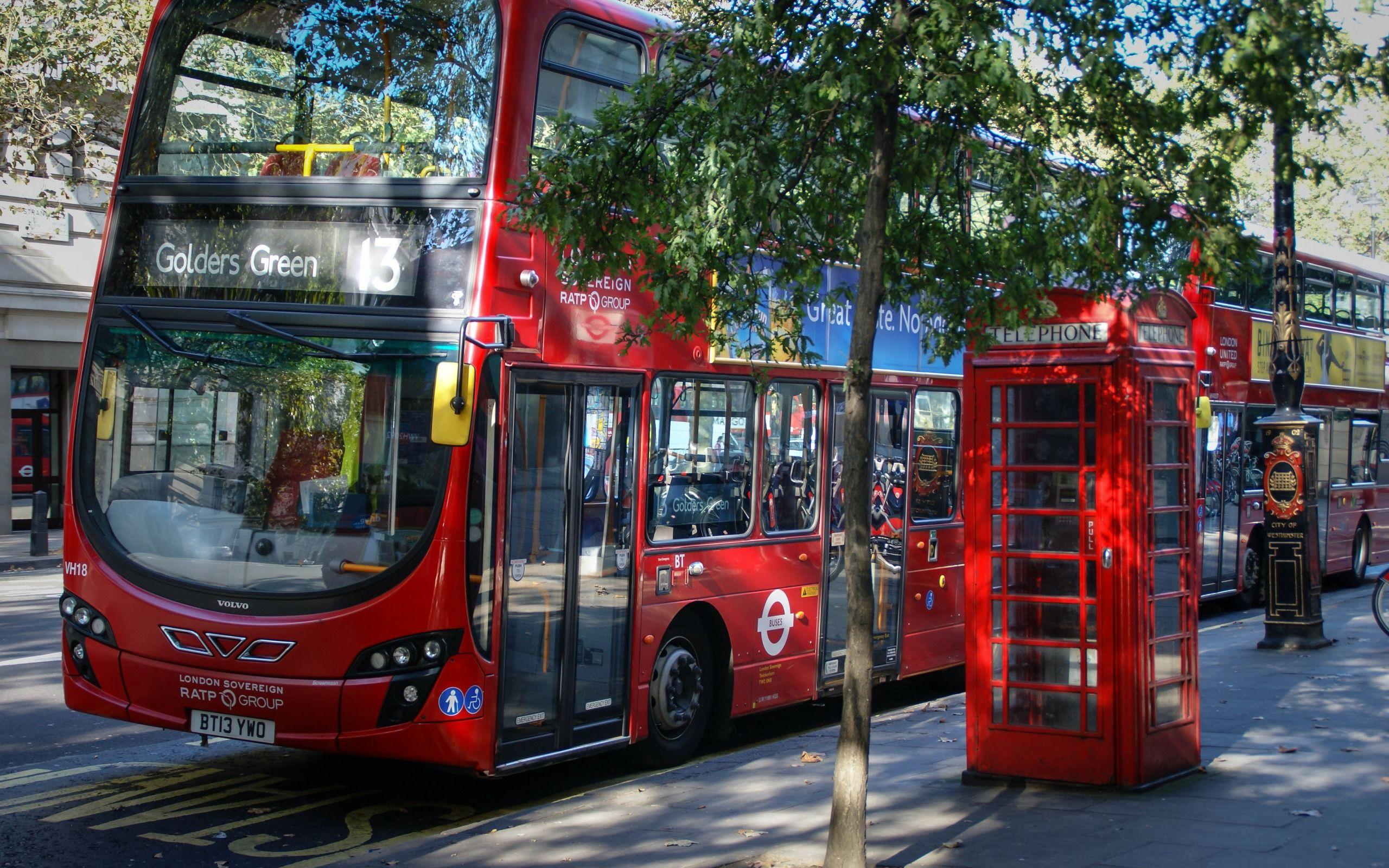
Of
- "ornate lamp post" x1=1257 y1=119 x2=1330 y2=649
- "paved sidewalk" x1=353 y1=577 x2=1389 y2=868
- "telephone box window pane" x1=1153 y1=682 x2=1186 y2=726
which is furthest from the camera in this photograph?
"ornate lamp post" x1=1257 y1=119 x2=1330 y2=649

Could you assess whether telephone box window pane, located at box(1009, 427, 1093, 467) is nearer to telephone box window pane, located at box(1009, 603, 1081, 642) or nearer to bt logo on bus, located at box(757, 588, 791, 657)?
telephone box window pane, located at box(1009, 603, 1081, 642)

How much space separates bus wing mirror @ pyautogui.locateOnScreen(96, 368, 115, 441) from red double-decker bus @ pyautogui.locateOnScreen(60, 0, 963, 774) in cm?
2

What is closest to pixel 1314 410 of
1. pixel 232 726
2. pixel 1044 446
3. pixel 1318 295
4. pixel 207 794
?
pixel 1318 295

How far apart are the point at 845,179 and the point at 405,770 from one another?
4.79m

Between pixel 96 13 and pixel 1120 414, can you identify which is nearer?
pixel 1120 414

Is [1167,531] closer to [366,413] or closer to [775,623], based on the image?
[775,623]

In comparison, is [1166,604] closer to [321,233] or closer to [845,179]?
[845,179]

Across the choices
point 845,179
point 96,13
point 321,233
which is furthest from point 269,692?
point 96,13

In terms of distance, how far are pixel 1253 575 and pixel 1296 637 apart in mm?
6812

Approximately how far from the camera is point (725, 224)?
6.55m

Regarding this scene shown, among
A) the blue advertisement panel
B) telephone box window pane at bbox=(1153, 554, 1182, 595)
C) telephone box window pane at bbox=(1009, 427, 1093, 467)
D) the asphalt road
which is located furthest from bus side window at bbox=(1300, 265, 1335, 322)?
telephone box window pane at bbox=(1009, 427, 1093, 467)

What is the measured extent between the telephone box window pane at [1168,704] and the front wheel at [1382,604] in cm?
685

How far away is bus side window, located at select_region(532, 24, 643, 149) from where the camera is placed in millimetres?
8023

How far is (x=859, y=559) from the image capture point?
5.99 m
